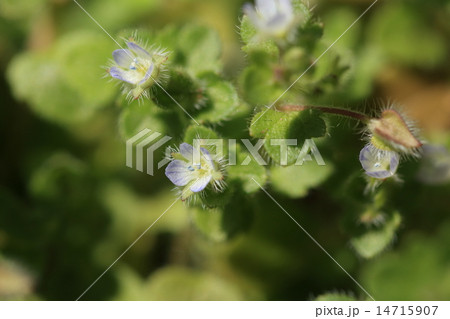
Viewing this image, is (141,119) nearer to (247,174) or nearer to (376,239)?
(247,174)

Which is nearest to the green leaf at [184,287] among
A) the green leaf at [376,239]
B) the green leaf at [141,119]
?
the green leaf at [376,239]

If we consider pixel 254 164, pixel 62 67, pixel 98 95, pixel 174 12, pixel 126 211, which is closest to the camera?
pixel 254 164

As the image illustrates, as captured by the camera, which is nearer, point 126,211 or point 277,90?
Result: point 277,90

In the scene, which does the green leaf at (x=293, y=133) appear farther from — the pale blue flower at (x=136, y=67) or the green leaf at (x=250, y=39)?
the pale blue flower at (x=136, y=67)

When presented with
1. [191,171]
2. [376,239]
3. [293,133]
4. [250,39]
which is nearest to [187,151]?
[191,171]

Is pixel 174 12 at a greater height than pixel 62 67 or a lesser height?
greater

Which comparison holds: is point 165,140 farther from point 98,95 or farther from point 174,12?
point 174,12
